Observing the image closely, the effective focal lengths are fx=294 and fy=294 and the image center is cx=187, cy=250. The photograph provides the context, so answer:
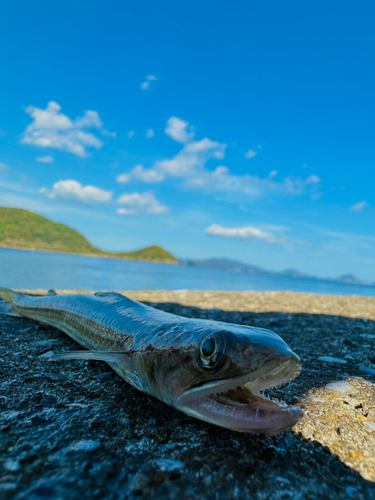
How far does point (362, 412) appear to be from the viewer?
2.47 metres

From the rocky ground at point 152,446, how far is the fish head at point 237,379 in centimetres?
22

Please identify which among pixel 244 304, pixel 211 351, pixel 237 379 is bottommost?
pixel 244 304

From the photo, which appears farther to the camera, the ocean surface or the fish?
the ocean surface

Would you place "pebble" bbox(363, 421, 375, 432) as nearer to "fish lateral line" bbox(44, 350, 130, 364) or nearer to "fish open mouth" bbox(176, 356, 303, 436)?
"fish open mouth" bbox(176, 356, 303, 436)

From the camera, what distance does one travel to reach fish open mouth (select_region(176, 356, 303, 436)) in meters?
1.67

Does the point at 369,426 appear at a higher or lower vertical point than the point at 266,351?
lower

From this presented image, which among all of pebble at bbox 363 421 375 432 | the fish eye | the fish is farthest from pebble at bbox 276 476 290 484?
pebble at bbox 363 421 375 432

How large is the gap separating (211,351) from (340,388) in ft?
6.07

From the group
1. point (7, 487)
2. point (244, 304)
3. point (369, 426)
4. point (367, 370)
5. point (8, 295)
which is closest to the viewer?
point (7, 487)

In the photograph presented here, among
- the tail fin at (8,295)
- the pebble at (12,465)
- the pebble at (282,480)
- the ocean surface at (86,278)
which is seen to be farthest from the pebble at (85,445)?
the ocean surface at (86,278)

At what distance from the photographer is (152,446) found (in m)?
1.78

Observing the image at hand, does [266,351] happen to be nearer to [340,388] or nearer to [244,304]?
[340,388]

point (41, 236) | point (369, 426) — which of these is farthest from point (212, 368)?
point (41, 236)

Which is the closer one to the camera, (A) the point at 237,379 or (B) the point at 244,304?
(A) the point at 237,379
